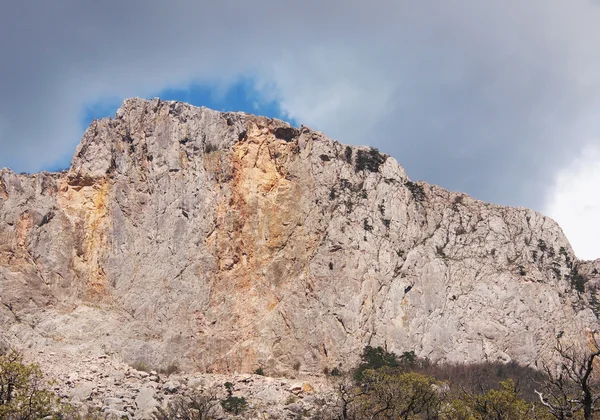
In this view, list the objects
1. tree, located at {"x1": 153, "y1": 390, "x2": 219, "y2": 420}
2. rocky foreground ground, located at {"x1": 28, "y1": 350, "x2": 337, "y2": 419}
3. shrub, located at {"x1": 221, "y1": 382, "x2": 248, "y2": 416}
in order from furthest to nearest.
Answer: shrub, located at {"x1": 221, "y1": 382, "x2": 248, "y2": 416}, rocky foreground ground, located at {"x1": 28, "y1": 350, "x2": 337, "y2": 419}, tree, located at {"x1": 153, "y1": 390, "x2": 219, "y2": 420}

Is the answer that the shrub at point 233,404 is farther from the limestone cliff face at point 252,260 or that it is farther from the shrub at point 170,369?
the shrub at point 170,369

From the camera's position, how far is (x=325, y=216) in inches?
3329

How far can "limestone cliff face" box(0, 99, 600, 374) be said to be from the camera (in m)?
73.1

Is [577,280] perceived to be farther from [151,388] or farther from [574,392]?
[151,388]

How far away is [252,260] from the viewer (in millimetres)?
79250

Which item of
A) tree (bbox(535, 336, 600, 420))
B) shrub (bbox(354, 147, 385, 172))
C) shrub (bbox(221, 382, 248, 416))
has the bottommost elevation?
tree (bbox(535, 336, 600, 420))

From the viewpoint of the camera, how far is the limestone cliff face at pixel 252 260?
2876 inches

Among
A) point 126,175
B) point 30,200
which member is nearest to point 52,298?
point 30,200

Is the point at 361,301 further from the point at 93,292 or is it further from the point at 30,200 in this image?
the point at 30,200

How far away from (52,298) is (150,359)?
42.9 ft

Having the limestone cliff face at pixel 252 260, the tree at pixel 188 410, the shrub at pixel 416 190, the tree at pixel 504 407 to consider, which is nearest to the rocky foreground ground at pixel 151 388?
the tree at pixel 188 410

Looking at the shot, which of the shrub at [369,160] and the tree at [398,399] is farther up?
the shrub at [369,160]

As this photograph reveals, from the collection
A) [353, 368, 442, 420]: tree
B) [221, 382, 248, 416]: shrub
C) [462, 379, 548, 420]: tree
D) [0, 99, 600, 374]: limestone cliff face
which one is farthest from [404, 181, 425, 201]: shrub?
[462, 379, 548, 420]: tree

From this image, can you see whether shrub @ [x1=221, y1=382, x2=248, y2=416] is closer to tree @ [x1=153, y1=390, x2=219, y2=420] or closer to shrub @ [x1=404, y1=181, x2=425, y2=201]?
tree @ [x1=153, y1=390, x2=219, y2=420]
